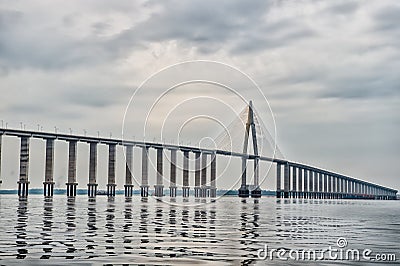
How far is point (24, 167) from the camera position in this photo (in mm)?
169000

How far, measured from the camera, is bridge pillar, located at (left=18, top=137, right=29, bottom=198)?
166 m

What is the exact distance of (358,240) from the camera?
32.2 meters

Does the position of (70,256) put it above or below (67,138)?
below

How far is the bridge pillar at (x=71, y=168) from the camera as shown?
17925cm

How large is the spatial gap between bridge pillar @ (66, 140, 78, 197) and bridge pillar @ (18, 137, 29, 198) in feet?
42.2

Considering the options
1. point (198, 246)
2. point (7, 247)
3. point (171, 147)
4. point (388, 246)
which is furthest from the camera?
point (171, 147)

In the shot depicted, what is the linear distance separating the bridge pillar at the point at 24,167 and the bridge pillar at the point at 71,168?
42.2 feet

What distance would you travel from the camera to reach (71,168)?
18175 cm

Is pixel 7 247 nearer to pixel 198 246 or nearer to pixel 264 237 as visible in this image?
pixel 198 246

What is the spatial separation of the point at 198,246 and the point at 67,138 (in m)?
155

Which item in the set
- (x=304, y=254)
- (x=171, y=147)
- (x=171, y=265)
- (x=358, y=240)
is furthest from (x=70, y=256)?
(x=171, y=147)

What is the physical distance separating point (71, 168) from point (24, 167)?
16.0 m

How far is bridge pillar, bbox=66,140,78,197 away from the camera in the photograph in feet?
588

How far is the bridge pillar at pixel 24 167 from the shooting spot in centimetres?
16550
